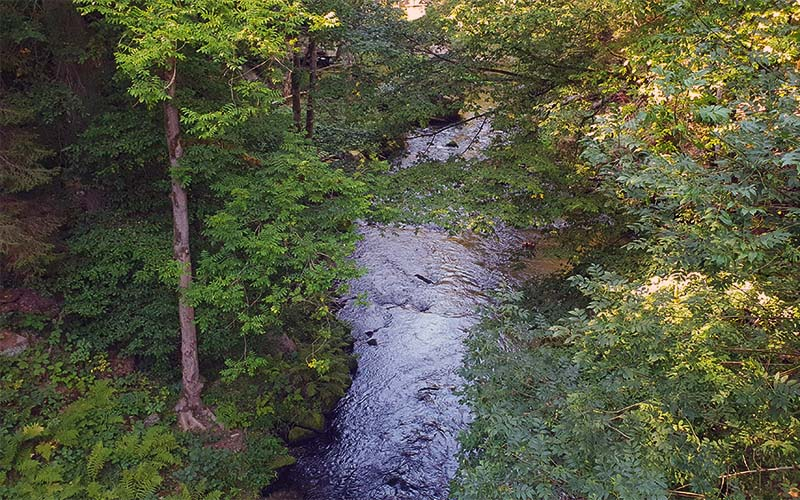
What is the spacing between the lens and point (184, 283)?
8164 millimetres

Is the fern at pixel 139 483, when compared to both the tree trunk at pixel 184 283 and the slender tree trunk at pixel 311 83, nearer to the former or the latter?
the tree trunk at pixel 184 283

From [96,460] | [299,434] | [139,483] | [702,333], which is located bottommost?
[299,434]

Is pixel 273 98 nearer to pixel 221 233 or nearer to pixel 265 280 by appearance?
pixel 221 233

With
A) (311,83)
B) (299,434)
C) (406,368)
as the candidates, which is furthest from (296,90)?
(299,434)

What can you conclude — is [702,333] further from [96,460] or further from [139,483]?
[96,460]

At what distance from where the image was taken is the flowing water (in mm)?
9219

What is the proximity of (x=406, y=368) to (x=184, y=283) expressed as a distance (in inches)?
237

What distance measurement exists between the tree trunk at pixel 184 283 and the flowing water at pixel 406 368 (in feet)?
7.01

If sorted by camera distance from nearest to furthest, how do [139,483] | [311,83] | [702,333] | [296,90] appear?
[702,333] → [139,483] → [311,83] → [296,90]

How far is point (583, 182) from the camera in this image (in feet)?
29.0

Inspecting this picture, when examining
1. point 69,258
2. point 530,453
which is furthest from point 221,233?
point 530,453

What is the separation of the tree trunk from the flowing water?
2.14 meters

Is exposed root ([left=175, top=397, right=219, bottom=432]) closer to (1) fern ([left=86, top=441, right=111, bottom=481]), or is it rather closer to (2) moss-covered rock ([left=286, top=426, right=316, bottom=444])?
(1) fern ([left=86, top=441, right=111, bottom=481])

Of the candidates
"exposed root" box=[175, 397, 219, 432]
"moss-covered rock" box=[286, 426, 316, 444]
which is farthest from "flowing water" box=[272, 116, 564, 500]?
"exposed root" box=[175, 397, 219, 432]
